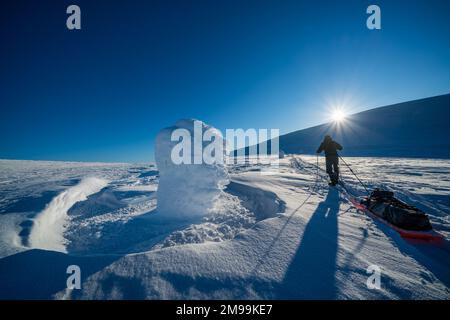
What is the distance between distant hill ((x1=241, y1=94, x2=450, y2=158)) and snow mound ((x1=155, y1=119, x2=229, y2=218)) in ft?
140

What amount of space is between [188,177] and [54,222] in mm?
4151

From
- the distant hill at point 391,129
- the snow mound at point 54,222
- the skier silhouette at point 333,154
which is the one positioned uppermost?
the distant hill at point 391,129

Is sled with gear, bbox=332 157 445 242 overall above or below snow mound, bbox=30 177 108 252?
above

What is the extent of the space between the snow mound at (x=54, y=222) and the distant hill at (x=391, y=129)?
149 ft

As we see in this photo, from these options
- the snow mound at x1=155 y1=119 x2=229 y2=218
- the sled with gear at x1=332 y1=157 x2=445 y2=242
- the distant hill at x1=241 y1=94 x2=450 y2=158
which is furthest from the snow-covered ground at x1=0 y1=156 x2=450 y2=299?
the distant hill at x1=241 y1=94 x2=450 y2=158

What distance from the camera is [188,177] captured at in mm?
6504

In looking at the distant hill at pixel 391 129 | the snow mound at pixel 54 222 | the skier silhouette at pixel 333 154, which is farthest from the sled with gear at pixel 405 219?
the distant hill at pixel 391 129

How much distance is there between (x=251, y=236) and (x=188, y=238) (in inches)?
70.5

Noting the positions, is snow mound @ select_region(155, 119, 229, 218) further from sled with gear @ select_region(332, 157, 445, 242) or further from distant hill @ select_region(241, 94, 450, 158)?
distant hill @ select_region(241, 94, 450, 158)

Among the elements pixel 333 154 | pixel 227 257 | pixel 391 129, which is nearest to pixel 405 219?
pixel 227 257

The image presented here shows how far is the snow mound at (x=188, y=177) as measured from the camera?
21.1ft

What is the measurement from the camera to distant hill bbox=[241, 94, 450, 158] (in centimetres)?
4578

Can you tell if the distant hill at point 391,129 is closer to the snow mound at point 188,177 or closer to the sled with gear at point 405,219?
the sled with gear at point 405,219
